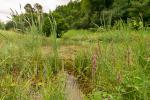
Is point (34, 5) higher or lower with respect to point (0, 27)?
higher

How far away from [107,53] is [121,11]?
17.9 m

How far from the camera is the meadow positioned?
7.45ft

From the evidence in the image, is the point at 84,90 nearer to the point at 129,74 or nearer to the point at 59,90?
the point at 129,74

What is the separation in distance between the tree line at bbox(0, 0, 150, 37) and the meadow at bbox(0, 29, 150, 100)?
16 cm

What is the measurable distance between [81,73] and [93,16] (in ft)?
70.8

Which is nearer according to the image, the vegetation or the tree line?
the vegetation

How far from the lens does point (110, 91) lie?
2.58 meters

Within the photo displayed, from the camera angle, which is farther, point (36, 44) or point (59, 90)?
point (36, 44)

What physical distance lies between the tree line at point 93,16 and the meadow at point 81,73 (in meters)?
0.16

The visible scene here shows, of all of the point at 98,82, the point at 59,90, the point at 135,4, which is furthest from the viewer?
the point at 135,4

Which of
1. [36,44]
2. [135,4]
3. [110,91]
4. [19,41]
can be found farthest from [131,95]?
[135,4]

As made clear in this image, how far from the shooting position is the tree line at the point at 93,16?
3283mm

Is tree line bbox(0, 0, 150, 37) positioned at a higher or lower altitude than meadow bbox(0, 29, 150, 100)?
higher

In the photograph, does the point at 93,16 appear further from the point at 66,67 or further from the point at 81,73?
the point at 81,73
